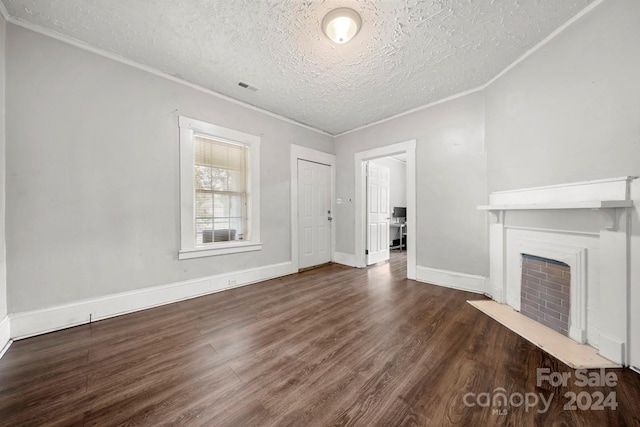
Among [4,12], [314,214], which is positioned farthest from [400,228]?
[4,12]

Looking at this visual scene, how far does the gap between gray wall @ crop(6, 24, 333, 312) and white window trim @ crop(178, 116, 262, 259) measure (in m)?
0.08

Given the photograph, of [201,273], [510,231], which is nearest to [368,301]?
[510,231]

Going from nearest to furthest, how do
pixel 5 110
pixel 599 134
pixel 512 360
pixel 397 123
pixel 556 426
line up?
pixel 556 426 < pixel 512 360 < pixel 599 134 < pixel 5 110 < pixel 397 123

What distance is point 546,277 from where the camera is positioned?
6.89ft

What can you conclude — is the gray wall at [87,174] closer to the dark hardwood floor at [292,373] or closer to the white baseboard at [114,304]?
the white baseboard at [114,304]

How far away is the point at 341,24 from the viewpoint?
5.96 feet

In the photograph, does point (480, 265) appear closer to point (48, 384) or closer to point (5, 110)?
point (48, 384)

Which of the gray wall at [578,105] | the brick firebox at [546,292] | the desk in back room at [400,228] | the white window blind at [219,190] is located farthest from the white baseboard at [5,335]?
the desk in back room at [400,228]

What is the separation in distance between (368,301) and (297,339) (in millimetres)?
1124

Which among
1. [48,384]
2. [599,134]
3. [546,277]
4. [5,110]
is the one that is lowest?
[48,384]

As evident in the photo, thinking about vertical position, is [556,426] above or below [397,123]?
below

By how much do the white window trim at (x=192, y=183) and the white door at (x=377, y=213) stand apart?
7.38 feet

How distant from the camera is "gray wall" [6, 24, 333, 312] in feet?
6.39

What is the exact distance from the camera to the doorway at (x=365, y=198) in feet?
11.7
